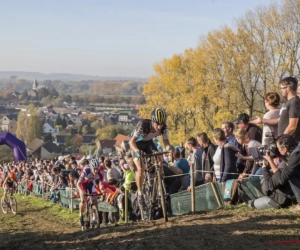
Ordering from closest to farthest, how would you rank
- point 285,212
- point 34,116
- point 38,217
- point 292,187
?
point 292,187 < point 285,212 < point 38,217 < point 34,116

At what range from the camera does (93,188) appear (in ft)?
47.2

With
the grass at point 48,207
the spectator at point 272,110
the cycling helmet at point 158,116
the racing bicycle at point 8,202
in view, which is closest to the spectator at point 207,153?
the spectator at point 272,110

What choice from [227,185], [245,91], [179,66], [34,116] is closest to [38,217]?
[227,185]

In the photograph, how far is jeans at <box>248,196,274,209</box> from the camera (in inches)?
362

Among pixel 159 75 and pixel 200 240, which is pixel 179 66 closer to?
pixel 159 75

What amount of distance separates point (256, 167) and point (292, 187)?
2026 millimetres

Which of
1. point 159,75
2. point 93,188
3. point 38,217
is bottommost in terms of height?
point 38,217

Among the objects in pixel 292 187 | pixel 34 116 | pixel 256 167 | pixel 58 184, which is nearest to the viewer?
pixel 292 187

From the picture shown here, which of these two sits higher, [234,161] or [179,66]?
[179,66]

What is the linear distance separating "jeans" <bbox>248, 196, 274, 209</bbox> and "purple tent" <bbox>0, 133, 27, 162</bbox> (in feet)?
106

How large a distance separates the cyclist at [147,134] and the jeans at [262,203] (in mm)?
1816

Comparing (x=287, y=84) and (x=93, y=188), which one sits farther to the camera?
(x=93, y=188)

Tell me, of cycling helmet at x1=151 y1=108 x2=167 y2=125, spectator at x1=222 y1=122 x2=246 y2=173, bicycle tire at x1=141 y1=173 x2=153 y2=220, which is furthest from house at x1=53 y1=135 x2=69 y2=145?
cycling helmet at x1=151 y1=108 x2=167 y2=125

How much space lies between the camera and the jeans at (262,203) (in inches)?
362
